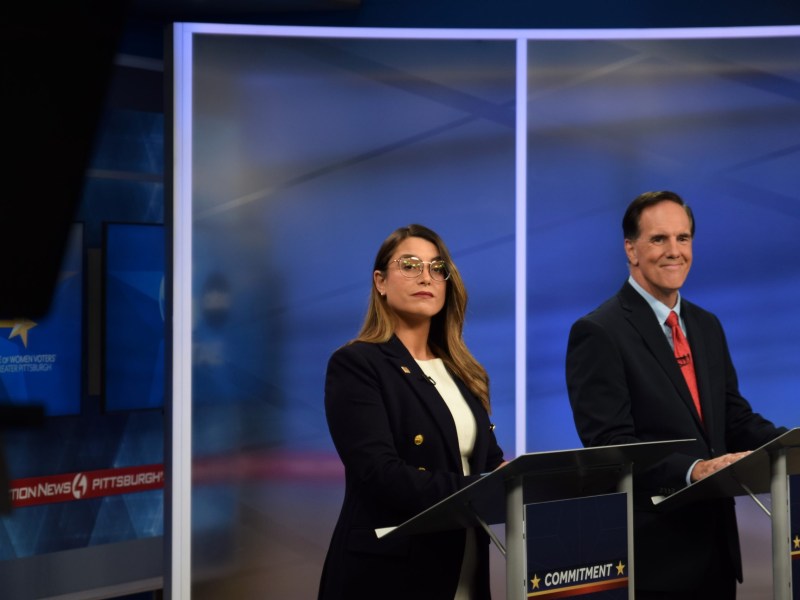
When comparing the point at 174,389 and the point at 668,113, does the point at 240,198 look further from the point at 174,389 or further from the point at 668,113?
the point at 668,113

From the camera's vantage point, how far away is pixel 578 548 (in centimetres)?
209

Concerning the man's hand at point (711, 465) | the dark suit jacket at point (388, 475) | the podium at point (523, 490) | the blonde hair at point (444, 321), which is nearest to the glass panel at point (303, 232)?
the blonde hair at point (444, 321)

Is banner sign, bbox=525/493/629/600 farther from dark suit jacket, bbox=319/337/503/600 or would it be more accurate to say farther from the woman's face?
the woman's face

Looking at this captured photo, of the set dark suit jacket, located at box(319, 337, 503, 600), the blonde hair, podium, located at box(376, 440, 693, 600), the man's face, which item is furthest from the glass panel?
podium, located at box(376, 440, 693, 600)

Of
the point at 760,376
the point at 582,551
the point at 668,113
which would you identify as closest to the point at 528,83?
the point at 668,113

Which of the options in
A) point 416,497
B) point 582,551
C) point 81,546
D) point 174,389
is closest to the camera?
point 582,551

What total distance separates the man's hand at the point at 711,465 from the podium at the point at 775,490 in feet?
0.13

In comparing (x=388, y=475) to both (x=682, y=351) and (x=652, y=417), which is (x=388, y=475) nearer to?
(x=652, y=417)

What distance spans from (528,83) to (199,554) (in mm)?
2416

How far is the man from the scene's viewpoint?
2656 mm

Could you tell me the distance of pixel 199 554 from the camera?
4.09 metres

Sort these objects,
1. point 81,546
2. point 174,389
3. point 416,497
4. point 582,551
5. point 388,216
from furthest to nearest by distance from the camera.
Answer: point 81,546, point 388,216, point 174,389, point 416,497, point 582,551

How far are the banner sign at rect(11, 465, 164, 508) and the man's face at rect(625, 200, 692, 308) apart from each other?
114 inches

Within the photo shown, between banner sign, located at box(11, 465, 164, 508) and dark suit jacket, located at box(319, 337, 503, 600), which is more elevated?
dark suit jacket, located at box(319, 337, 503, 600)
